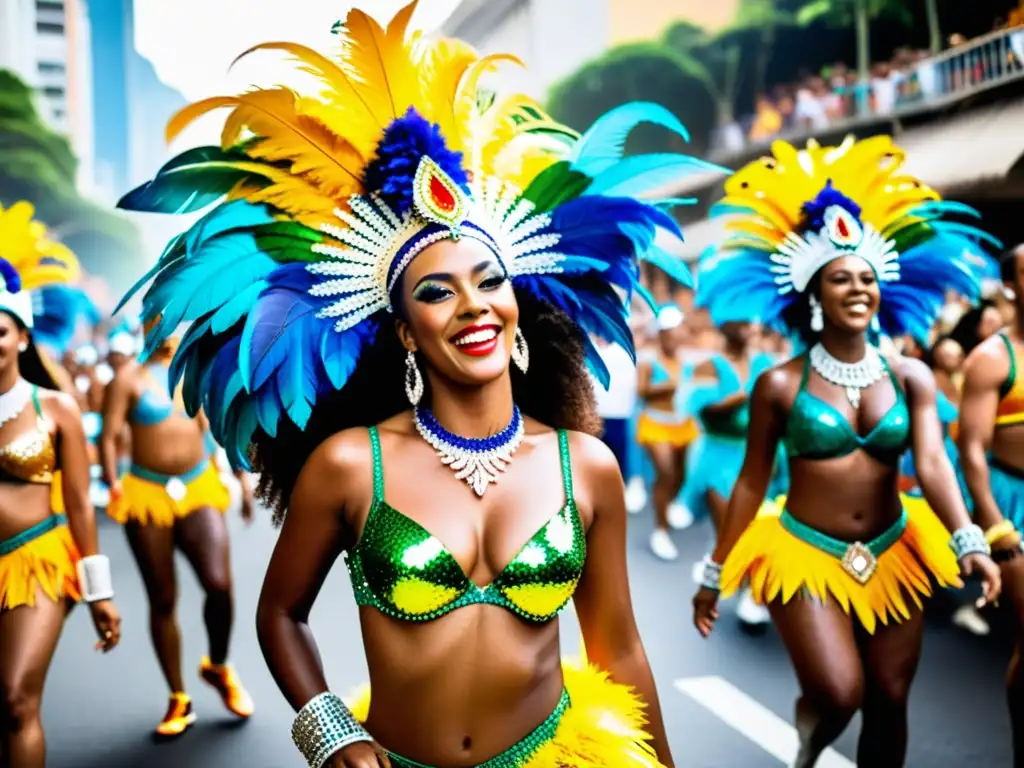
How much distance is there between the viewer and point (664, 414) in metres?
7.53

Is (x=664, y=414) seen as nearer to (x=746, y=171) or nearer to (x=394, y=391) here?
(x=746, y=171)

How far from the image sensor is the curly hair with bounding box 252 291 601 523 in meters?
2.24

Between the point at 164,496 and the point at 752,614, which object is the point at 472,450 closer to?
the point at 164,496

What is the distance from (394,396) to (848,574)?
178cm

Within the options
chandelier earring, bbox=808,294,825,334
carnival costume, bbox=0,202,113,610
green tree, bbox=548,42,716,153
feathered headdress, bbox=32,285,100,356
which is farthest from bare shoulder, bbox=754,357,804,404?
green tree, bbox=548,42,716,153

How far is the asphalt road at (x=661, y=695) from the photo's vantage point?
4.08m

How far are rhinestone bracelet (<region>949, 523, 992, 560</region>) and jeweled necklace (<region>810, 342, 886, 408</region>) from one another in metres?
0.50

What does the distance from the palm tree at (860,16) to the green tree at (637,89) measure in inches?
88.5

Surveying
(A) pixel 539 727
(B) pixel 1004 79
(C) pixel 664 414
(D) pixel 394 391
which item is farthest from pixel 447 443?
(B) pixel 1004 79

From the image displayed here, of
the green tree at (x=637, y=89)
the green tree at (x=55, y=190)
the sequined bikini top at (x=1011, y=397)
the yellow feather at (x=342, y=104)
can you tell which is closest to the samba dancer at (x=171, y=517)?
the yellow feather at (x=342, y=104)

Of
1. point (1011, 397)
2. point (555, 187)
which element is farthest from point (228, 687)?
point (1011, 397)

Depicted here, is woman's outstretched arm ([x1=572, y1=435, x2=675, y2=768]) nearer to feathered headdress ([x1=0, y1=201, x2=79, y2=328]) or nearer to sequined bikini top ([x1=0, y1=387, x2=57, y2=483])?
sequined bikini top ([x1=0, y1=387, x2=57, y2=483])

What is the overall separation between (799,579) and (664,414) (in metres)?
4.22

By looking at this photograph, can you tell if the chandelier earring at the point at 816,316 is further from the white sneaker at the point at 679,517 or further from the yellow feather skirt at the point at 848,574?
the white sneaker at the point at 679,517
